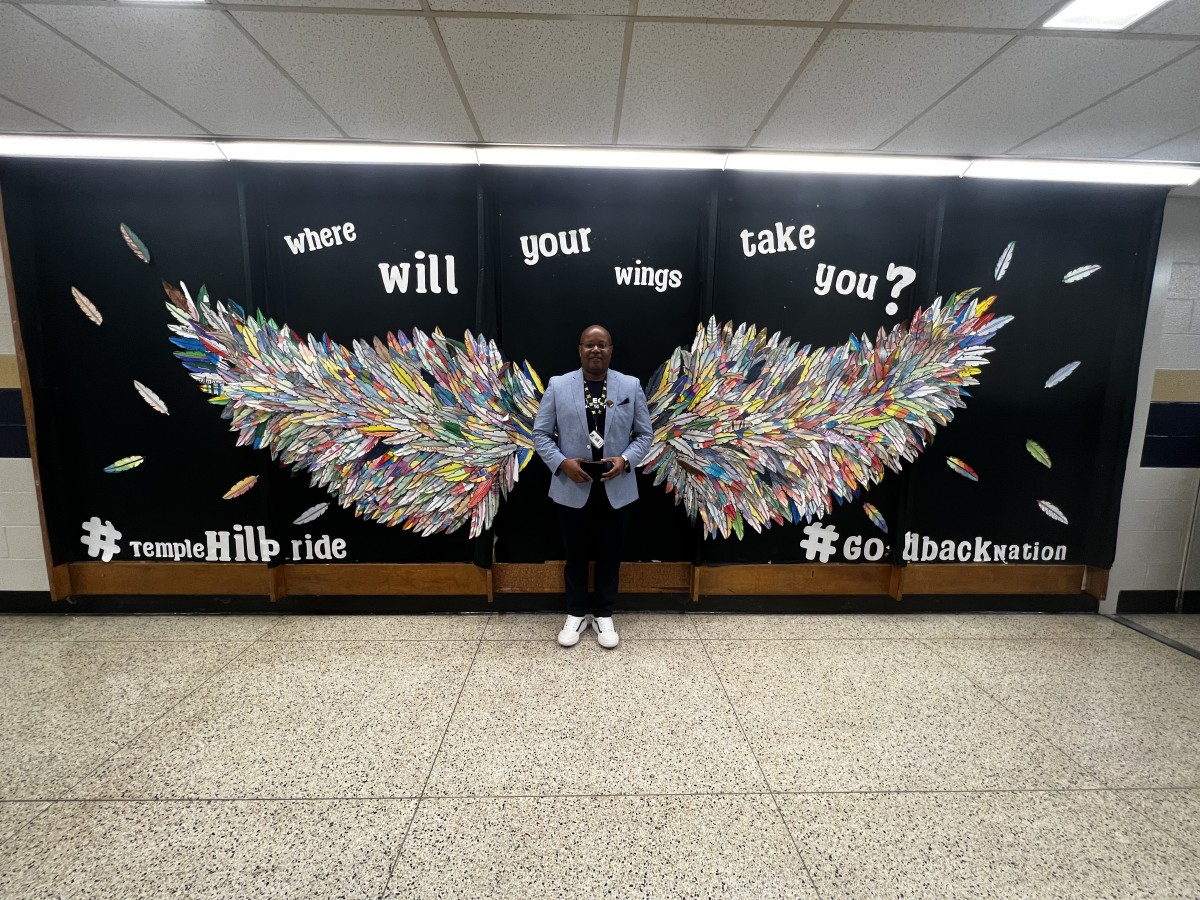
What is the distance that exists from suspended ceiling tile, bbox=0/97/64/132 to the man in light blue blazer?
8.01ft

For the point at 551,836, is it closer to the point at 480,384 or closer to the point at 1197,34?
the point at 480,384

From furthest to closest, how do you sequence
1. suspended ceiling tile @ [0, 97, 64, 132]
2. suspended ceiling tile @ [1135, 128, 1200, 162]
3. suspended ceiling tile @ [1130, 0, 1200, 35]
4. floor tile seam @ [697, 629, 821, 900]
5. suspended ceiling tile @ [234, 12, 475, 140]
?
suspended ceiling tile @ [1135, 128, 1200, 162] < suspended ceiling tile @ [0, 97, 64, 132] < suspended ceiling tile @ [234, 12, 475, 140] < suspended ceiling tile @ [1130, 0, 1200, 35] < floor tile seam @ [697, 629, 821, 900]

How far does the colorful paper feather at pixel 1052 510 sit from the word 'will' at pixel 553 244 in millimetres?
3045

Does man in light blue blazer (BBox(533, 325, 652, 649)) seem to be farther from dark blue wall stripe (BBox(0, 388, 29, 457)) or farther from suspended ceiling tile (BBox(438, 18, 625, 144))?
dark blue wall stripe (BBox(0, 388, 29, 457))

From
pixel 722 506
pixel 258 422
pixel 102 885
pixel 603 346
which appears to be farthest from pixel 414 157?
pixel 102 885

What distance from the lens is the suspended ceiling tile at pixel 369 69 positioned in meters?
1.54

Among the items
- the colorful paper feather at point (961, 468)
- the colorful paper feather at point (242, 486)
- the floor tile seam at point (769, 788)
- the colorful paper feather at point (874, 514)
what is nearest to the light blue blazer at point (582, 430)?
the floor tile seam at point (769, 788)

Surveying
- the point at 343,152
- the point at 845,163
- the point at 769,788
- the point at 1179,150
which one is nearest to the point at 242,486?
the point at 343,152

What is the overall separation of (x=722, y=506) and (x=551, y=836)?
1.83 meters

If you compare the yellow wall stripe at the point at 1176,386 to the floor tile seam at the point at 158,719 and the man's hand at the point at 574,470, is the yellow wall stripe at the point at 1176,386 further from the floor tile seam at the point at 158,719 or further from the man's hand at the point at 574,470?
the floor tile seam at the point at 158,719

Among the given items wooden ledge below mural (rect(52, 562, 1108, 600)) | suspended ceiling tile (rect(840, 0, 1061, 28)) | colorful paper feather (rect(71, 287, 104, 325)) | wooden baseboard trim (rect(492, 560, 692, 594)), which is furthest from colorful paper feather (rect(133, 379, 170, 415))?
suspended ceiling tile (rect(840, 0, 1061, 28))

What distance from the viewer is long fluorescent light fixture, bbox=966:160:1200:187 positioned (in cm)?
238

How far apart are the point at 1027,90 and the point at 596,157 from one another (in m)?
1.71

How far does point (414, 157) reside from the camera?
2365 mm
